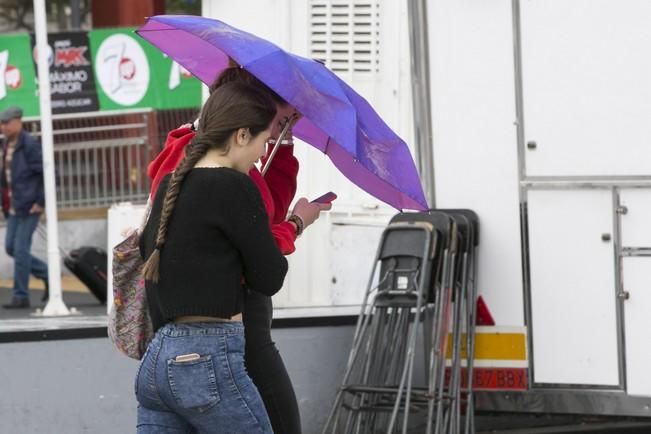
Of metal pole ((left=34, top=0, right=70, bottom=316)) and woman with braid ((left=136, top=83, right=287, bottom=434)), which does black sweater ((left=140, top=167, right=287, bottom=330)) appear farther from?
metal pole ((left=34, top=0, right=70, bottom=316))

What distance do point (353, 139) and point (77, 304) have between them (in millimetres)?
8368

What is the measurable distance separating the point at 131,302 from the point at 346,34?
13.1 feet

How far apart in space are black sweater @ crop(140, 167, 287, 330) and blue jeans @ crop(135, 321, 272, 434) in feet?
0.19

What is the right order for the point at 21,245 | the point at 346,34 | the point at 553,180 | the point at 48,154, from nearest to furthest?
the point at 553,180 → the point at 346,34 → the point at 48,154 → the point at 21,245

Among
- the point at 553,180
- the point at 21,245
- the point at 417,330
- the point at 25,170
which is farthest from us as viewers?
the point at 21,245

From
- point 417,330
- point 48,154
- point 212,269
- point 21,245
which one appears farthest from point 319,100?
point 21,245

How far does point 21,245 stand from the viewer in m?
12.0

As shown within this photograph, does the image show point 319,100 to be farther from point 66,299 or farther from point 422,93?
point 66,299

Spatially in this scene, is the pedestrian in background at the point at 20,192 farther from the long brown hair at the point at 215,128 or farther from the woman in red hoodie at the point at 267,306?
the long brown hair at the point at 215,128

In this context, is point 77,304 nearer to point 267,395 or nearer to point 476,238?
point 476,238

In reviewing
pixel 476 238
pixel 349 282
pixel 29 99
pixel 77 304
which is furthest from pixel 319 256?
pixel 29 99

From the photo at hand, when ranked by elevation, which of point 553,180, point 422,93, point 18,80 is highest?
point 18,80

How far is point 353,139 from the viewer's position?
3.91 meters

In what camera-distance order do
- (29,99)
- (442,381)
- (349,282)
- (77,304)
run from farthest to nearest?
(29,99)
(77,304)
(349,282)
(442,381)
